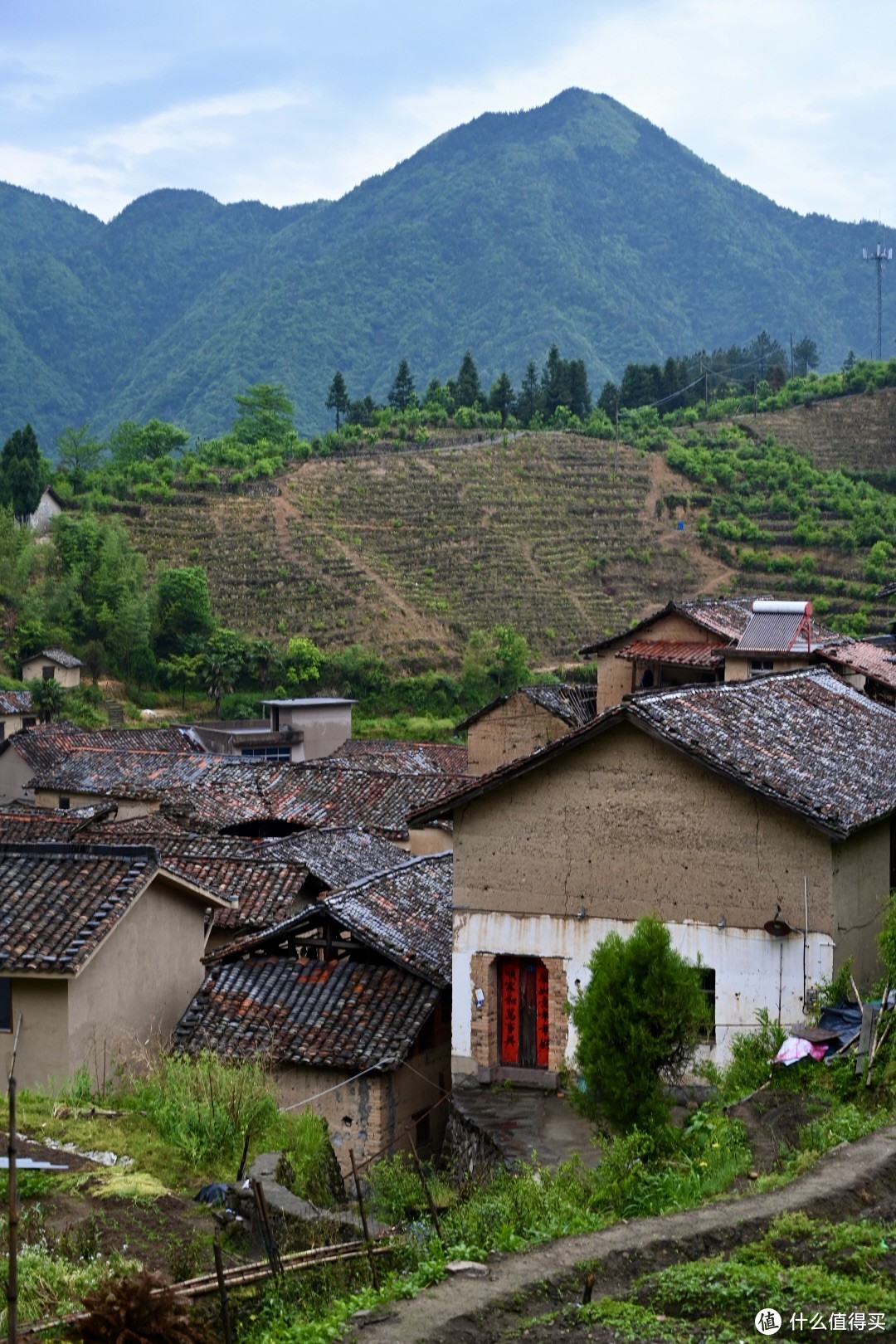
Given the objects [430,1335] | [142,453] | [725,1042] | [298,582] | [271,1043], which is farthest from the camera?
[142,453]

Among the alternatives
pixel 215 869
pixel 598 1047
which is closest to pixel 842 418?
pixel 215 869

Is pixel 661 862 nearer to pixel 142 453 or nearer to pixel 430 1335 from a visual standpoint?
pixel 430 1335

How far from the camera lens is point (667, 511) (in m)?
89.6

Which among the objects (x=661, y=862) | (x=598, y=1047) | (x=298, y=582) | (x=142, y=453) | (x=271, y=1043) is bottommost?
(x=271, y=1043)

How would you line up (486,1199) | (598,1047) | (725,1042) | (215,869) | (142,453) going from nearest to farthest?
(486,1199) → (598,1047) → (725,1042) → (215,869) → (142,453)

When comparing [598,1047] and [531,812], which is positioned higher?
[531,812]

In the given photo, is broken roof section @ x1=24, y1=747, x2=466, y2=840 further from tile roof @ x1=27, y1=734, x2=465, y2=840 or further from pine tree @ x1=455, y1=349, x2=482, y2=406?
pine tree @ x1=455, y1=349, x2=482, y2=406

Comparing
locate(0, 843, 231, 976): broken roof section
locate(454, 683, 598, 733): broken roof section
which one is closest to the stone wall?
locate(0, 843, 231, 976): broken roof section

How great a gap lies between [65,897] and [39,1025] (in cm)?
141

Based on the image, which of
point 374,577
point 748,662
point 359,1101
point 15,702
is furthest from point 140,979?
point 374,577

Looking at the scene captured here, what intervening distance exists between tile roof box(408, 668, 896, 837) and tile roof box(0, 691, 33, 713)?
39421 millimetres

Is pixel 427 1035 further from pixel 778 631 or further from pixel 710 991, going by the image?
pixel 778 631

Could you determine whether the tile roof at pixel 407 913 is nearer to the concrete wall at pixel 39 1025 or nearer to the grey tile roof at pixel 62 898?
the grey tile roof at pixel 62 898

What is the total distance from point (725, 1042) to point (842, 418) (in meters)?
94.9
